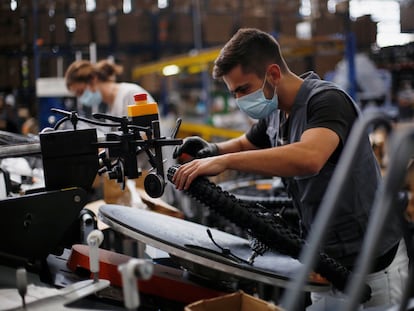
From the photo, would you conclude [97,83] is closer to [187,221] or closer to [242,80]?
[187,221]

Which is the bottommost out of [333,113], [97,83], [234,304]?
[234,304]

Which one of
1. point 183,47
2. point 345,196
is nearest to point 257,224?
point 345,196

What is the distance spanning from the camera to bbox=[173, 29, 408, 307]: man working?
154 centimetres

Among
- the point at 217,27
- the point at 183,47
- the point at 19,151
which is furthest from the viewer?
the point at 183,47

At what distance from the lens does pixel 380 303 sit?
169 centimetres

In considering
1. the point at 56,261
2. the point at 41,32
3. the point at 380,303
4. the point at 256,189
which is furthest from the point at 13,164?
the point at 41,32

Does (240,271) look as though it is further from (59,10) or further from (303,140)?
(59,10)

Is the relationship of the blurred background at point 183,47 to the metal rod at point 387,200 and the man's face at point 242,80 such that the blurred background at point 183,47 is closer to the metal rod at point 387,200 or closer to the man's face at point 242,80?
the man's face at point 242,80

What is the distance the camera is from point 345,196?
1689 millimetres

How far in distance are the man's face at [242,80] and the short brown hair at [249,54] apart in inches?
0.5

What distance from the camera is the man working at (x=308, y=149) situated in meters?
1.54

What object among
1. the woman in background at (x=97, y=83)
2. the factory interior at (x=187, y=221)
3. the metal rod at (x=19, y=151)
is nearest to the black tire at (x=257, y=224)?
the factory interior at (x=187, y=221)

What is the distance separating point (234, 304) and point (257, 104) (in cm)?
69

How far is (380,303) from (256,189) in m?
1.55
